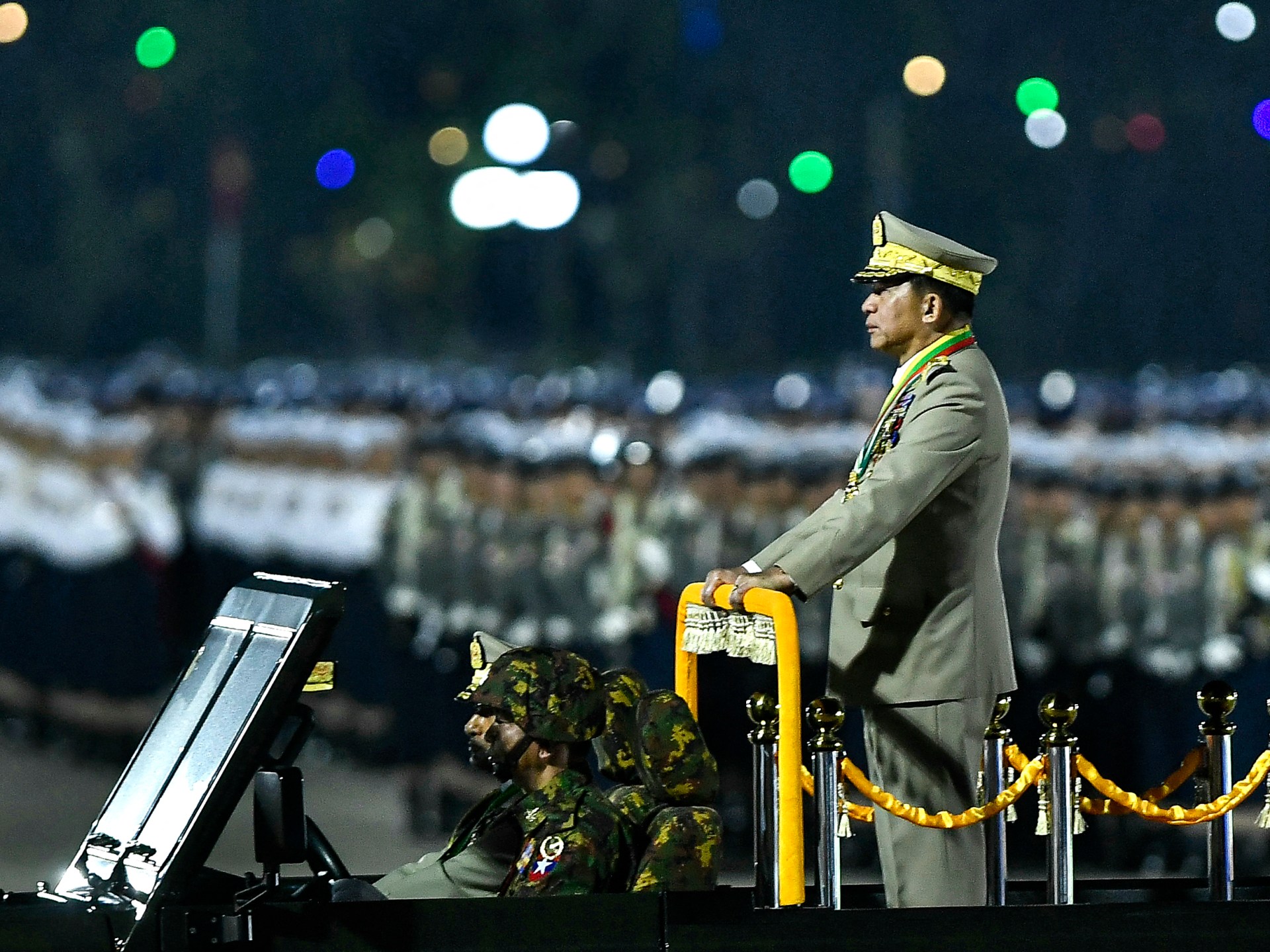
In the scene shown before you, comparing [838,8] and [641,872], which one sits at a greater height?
[838,8]

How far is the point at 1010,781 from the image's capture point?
11.9ft

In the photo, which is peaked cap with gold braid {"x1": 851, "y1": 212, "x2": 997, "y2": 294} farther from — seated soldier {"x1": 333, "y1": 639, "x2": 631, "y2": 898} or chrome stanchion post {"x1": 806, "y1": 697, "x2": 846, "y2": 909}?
seated soldier {"x1": 333, "y1": 639, "x2": 631, "y2": 898}

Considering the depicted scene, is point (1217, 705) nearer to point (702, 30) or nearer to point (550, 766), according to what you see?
point (550, 766)

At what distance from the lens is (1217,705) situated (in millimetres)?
3385

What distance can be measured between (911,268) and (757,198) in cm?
507

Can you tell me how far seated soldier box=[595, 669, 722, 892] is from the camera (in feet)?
9.16

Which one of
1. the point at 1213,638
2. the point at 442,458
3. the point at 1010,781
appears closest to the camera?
the point at 1010,781

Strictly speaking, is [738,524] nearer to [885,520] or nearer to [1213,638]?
[1213,638]

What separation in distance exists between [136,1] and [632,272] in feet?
7.80

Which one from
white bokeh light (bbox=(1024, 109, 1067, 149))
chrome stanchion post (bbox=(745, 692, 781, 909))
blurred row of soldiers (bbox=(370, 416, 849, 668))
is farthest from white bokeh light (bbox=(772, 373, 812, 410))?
chrome stanchion post (bbox=(745, 692, 781, 909))

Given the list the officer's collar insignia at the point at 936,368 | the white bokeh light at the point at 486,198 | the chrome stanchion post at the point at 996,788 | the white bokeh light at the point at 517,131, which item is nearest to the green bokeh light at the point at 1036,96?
the white bokeh light at the point at 517,131

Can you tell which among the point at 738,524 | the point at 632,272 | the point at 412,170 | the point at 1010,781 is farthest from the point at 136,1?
the point at 1010,781

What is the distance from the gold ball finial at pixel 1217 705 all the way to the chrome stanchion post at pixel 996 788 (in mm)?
326

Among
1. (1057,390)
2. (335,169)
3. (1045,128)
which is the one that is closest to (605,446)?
(335,169)
